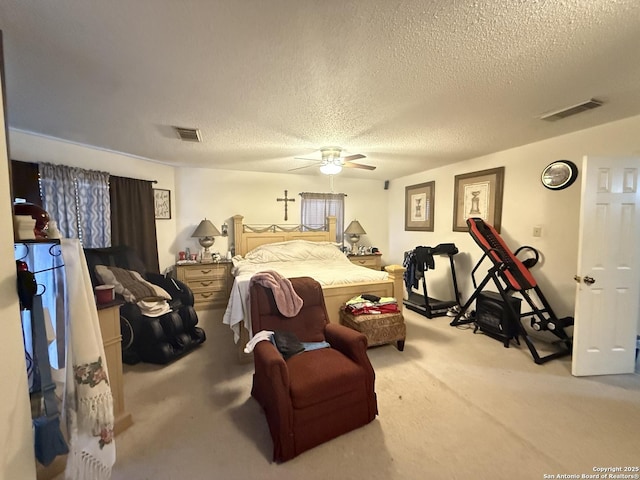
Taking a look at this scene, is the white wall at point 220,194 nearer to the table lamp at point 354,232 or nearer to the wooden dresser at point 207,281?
the table lamp at point 354,232

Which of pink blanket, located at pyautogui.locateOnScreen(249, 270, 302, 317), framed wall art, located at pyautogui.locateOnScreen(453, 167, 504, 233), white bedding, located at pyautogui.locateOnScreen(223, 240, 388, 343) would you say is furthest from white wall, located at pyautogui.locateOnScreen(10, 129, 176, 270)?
framed wall art, located at pyautogui.locateOnScreen(453, 167, 504, 233)

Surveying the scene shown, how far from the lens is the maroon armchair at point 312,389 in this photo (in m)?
1.62

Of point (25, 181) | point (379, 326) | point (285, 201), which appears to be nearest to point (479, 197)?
point (379, 326)

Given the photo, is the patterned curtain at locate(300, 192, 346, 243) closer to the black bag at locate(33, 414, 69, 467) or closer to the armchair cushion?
the armchair cushion

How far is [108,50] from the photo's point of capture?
1479 mm

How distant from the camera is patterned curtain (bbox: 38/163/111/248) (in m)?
2.98

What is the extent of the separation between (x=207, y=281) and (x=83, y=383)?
3179 millimetres

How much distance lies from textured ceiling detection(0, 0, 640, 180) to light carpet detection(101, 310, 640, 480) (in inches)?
93.4

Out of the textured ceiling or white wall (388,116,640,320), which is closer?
the textured ceiling

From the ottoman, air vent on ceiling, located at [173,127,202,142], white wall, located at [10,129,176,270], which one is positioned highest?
air vent on ceiling, located at [173,127,202,142]

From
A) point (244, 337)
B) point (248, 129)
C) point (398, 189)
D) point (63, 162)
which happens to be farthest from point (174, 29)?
point (398, 189)

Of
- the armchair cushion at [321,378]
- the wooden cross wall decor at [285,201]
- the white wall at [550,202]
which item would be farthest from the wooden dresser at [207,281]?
the white wall at [550,202]

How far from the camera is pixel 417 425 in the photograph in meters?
1.91

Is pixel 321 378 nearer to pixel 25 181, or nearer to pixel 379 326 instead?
pixel 379 326
